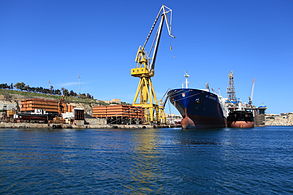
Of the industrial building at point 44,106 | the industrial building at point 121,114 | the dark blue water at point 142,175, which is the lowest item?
the dark blue water at point 142,175

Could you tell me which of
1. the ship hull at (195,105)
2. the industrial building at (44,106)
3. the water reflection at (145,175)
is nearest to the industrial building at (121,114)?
the industrial building at (44,106)

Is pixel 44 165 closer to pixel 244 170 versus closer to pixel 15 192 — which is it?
pixel 15 192

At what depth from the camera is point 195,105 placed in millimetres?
79750

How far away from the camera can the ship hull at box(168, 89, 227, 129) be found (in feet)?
259

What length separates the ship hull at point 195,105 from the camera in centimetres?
7888

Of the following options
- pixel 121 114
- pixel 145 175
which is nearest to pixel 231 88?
pixel 121 114

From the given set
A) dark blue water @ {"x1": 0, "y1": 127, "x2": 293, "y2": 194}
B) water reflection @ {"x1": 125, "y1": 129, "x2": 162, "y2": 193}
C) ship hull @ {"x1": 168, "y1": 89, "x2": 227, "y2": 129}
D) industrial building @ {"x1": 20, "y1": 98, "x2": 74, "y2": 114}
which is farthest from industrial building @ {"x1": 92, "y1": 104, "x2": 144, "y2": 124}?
water reflection @ {"x1": 125, "y1": 129, "x2": 162, "y2": 193}

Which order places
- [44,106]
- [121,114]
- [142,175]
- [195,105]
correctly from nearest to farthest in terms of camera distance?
1. [142,175]
2. [195,105]
3. [44,106]
4. [121,114]

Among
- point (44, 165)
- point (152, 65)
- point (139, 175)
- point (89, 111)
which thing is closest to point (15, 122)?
point (152, 65)

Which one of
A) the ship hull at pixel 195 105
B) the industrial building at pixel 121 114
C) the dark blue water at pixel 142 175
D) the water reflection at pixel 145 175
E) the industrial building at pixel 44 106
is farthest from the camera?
the industrial building at pixel 121 114

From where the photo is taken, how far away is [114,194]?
14.5 m

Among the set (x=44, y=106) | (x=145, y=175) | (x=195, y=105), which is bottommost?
(x=145, y=175)

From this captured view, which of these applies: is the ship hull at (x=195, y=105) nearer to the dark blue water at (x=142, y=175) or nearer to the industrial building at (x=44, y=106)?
the dark blue water at (x=142, y=175)

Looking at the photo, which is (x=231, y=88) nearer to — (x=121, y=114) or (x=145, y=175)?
(x=121, y=114)
